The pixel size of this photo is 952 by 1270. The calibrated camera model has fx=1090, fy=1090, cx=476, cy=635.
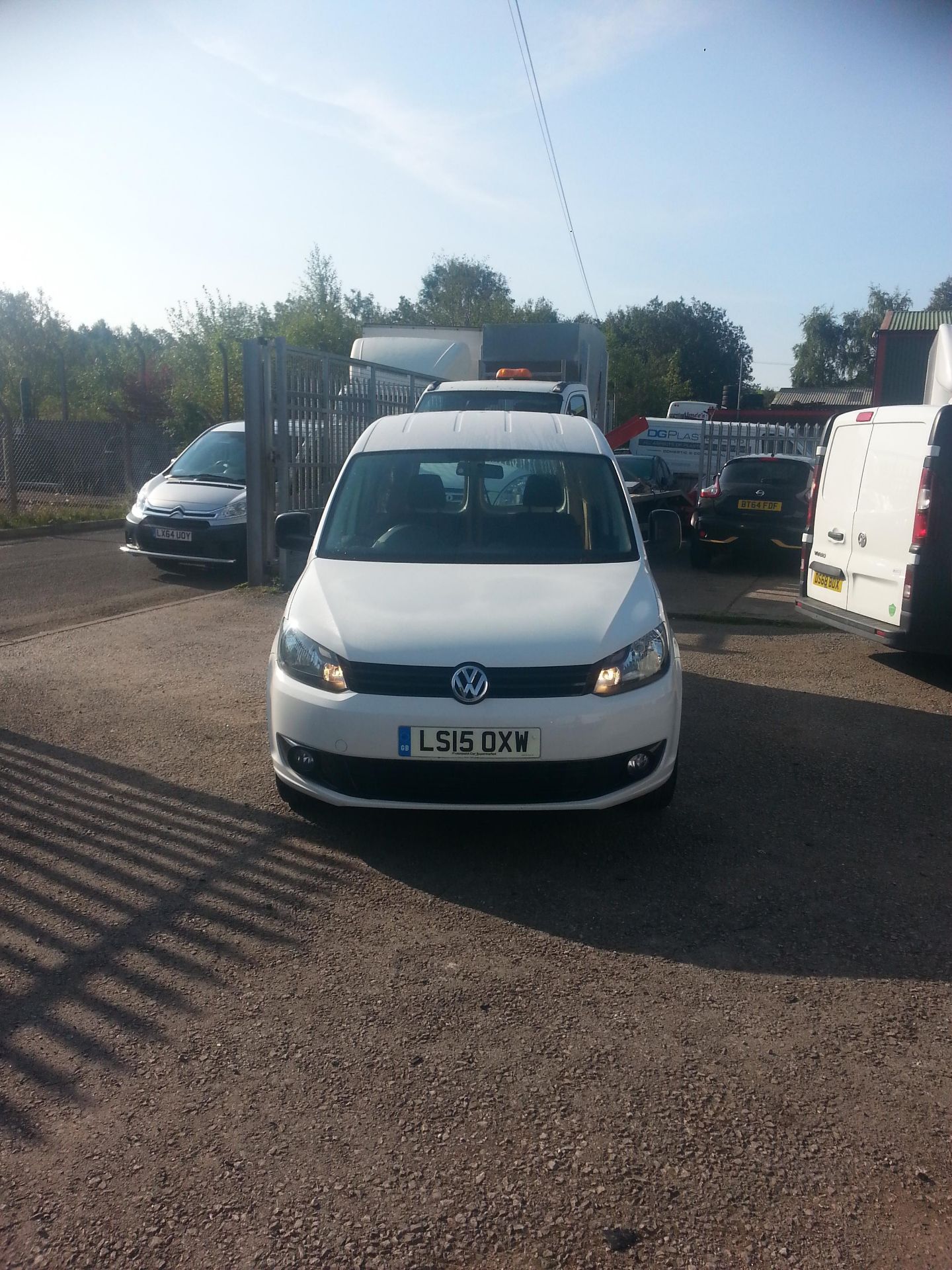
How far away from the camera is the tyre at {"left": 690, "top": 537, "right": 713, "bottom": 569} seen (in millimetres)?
14539

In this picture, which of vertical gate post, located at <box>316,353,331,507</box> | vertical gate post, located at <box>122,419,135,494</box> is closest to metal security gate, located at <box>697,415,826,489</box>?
vertical gate post, located at <box>316,353,331,507</box>

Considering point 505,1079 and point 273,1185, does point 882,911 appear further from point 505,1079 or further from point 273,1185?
point 273,1185

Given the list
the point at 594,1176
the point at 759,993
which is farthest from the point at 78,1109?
the point at 759,993

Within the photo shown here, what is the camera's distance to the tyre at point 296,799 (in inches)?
188

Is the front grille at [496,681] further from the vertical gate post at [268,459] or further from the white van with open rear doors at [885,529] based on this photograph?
the vertical gate post at [268,459]

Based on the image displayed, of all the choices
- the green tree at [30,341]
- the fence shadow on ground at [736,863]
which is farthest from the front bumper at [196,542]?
the green tree at [30,341]

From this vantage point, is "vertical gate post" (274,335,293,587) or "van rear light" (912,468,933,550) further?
"vertical gate post" (274,335,293,587)

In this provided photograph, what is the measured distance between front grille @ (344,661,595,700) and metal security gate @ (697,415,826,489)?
556 inches

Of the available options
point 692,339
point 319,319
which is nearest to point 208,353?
point 319,319

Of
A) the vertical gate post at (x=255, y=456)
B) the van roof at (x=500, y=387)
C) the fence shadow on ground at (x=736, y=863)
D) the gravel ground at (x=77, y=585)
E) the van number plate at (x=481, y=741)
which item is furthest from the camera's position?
the van roof at (x=500, y=387)

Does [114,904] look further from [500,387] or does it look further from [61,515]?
[61,515]

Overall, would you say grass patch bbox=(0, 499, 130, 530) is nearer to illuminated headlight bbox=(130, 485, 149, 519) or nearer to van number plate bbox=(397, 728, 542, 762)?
illuminated headlight bbox=(130, 485, 149, 519)

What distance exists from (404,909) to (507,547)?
2.17m

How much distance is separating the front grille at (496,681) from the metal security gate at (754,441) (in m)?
14.1
